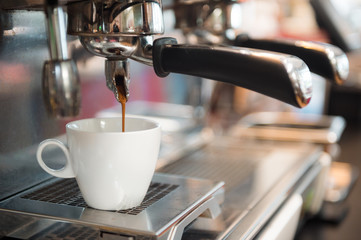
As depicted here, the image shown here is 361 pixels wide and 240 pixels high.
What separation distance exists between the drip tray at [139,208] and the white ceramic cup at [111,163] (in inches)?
0.6

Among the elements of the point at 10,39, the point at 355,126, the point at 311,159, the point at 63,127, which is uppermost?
the point at 10,39

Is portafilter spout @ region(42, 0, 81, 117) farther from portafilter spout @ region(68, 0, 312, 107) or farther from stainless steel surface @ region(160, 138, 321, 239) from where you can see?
stainless steel surface @ region(160, 138, 321, 239)

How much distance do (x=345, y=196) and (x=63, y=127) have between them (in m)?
0.59

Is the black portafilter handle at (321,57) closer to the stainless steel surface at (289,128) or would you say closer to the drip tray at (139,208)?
the drip tray at (139,208)

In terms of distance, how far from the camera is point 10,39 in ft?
Result: 1.70

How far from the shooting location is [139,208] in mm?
468

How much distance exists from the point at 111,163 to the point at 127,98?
3.4 inches

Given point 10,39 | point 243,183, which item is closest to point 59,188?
point 10,39

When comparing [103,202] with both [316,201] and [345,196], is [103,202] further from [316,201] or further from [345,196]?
[345,196]

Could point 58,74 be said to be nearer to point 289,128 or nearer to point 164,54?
point 164,54

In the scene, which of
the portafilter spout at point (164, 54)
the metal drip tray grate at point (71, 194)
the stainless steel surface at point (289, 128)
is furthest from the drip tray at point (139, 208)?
the stainless steel surface at point (289, 128)

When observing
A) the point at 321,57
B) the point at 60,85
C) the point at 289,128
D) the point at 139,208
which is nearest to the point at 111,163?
the point at 139,208

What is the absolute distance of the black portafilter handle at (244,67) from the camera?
40 cm

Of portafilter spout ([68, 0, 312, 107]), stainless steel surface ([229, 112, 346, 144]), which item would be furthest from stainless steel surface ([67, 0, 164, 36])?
stainless steel surface ([229, 112, 346, 144])
